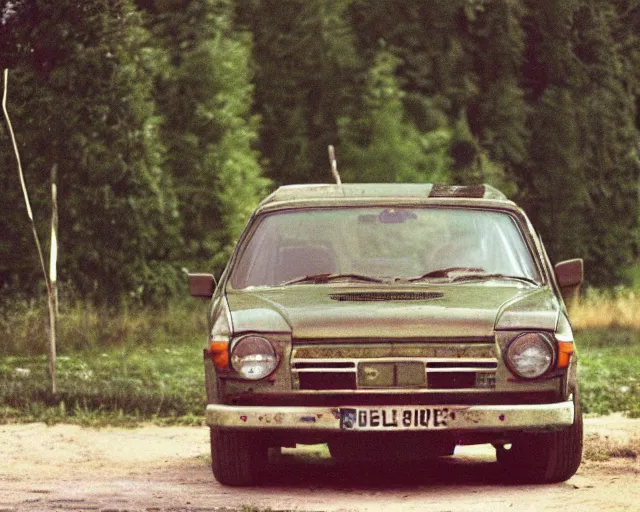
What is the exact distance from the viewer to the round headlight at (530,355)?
9.30 m

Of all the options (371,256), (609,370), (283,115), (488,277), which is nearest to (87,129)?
(283,115)

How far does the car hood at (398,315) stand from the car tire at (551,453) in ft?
2.05

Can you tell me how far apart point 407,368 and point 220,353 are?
101 centimetres

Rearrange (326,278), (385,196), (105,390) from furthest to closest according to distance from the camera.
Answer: (105,390) < (385,196) < (326,278)

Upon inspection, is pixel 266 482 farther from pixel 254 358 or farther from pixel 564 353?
pixel 564 353

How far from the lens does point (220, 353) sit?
9430 mm

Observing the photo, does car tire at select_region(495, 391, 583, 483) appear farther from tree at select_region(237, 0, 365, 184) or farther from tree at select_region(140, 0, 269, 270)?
tree at select_region(237, 0, 365, 184)

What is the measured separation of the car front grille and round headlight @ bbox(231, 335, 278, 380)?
0.42ft

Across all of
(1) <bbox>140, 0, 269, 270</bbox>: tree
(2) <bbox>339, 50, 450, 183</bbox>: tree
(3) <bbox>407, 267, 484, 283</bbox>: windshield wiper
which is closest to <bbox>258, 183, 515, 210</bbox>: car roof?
(3) <bbox>407, 267, 484, 283</bbox>: windshield wiper

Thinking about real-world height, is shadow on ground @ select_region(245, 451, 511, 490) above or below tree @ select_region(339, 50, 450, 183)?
below

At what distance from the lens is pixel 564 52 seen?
3481cm

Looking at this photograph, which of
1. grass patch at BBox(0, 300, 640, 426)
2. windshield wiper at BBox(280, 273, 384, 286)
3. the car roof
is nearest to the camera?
windshield wiper at BBox(280, 273, 384, 286)

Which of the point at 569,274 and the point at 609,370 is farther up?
the point at 569,274

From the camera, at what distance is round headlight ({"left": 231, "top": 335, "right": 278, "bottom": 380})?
933 cm
